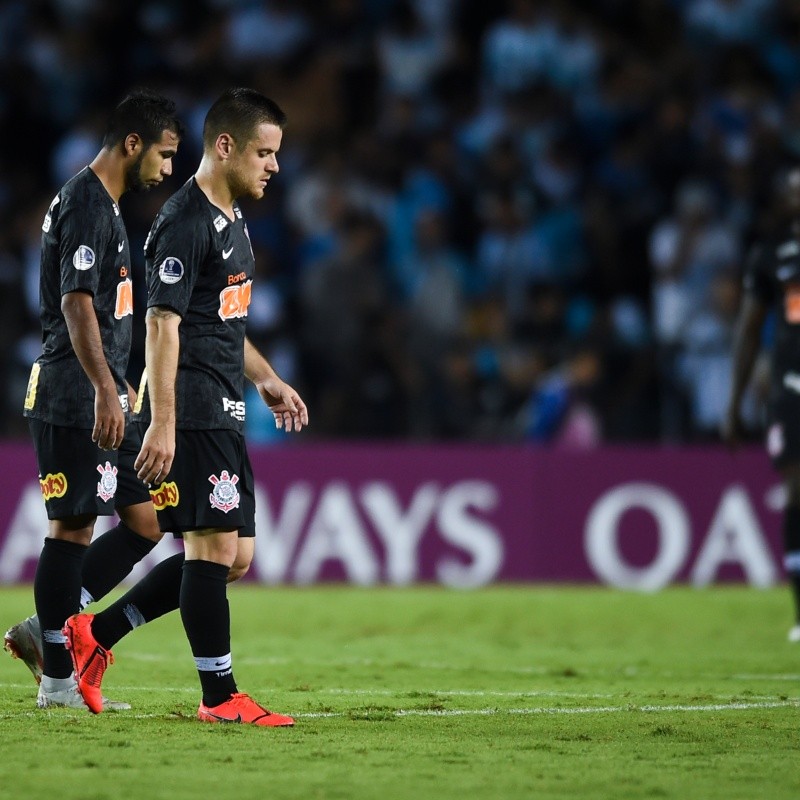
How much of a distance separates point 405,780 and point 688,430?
9711mm

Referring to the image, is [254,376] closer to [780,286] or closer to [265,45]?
[780,286]

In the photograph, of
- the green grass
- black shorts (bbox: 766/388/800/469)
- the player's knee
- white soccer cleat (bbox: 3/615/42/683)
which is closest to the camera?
the green grass

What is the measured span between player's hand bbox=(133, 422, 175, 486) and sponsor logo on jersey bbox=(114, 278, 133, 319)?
35.6 inches

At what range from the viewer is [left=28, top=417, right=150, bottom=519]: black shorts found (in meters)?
6.32

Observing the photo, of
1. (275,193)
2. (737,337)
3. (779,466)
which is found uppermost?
(275,193)

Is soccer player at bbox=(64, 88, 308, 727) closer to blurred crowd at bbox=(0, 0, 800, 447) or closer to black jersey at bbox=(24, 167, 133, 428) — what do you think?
black jersey at bbox=(24, 167, 133, 428)

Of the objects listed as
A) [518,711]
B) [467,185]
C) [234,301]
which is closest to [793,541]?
[518,711]

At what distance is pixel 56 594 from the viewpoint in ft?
21.1

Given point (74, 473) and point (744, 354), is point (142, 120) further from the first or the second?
point (744, 354)

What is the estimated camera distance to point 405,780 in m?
4.88

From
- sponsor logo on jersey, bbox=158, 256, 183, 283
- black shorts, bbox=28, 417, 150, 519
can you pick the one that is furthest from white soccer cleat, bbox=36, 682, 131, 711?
sponsor logo on jersey, bbox=158, 256, 183, 283

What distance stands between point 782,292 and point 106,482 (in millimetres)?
4910

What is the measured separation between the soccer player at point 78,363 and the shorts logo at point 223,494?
56 centimetres

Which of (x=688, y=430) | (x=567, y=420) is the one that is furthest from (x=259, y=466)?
(x=688, y=430)
